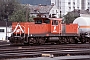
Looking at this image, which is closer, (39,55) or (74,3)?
(39,55)

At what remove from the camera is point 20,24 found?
86.3 feet

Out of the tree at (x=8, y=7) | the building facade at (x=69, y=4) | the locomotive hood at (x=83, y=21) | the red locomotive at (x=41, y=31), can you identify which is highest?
the building facade at (x=69, y=4)

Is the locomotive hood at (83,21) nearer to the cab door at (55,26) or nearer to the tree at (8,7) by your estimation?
the cab door at (55,26)

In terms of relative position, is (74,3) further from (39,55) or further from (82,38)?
(39,55)

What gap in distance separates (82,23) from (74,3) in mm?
126282

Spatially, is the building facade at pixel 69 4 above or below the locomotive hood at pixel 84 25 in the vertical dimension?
above

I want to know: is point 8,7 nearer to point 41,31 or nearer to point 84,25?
point 84,25

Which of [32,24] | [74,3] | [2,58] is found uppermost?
[74,3]

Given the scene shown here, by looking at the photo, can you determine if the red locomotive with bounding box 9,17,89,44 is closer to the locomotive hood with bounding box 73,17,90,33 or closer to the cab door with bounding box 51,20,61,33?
the cab door with bounding box 51,20,61,33

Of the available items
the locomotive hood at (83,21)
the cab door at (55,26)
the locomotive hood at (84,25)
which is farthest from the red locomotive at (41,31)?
the locomotive hood at (83,21)

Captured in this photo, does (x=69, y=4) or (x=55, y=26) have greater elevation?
(x=69, y=4)

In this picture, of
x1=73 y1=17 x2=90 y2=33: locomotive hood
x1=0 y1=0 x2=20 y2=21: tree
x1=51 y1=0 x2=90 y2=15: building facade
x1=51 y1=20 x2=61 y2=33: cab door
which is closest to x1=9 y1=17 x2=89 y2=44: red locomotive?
x1=51 y1=20 x2=61 y2=33: cab door

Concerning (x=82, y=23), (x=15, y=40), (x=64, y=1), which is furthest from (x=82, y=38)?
(x=64, y=1)

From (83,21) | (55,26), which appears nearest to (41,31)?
(55,26)
